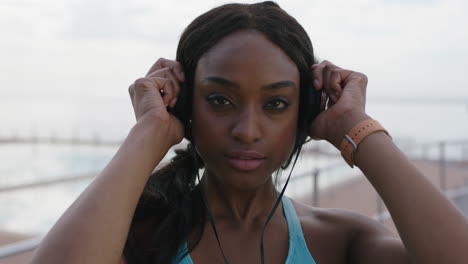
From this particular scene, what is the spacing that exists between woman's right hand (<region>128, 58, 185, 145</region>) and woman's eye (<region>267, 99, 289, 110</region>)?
275mm

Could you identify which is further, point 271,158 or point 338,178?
point 338,178

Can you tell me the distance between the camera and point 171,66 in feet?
4.52

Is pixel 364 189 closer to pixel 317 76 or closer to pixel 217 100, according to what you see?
pixel 317 76

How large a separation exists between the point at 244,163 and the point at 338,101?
0.36m

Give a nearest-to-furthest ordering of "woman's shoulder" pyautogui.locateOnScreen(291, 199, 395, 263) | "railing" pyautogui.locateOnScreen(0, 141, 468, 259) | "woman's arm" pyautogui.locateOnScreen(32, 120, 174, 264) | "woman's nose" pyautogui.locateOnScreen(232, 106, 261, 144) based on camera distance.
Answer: "woman's arm" pyautogui.locateOnScreen(32, 120, 174, 264) → "woman's nose" pyautogui.locateOnScreen(232, 106, 261, 144) → "woman's shoulder" pyautogui.locateOnScreen(291, 199, 395, 263) → "railing" pyautogui.locateOnScreen(0, 141, 468, 259)

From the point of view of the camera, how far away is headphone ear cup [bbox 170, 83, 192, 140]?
132cm

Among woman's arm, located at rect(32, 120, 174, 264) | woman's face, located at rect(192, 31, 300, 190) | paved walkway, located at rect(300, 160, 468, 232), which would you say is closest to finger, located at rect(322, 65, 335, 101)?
woman's face, located at rect(192, 31, 300, 190)

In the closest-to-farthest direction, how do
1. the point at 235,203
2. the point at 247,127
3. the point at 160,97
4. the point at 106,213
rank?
1. the point at 106,213
2. the point at 247,127
3. the point at 160,97
4. the point at 235,203

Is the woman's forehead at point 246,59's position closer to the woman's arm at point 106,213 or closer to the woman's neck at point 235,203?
the woman's arm at point 106,213

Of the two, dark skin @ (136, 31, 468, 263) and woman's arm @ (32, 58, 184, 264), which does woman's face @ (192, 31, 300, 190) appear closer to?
dark skin @ (136, 31, 468, 263)

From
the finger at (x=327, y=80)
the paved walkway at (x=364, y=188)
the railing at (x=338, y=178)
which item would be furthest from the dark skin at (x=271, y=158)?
the paved walkway at (x=364, y=188)

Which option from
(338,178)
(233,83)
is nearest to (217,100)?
(233,83)

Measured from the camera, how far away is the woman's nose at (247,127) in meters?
1.18

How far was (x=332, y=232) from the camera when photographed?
1.42 m
